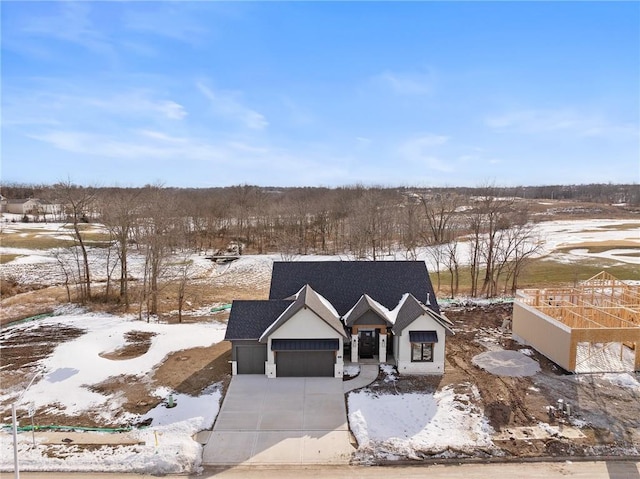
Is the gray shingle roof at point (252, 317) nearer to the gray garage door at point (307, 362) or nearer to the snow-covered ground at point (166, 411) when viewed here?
the gray garage door at point (307, 362)

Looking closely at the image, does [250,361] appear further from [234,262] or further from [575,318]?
[234,262]

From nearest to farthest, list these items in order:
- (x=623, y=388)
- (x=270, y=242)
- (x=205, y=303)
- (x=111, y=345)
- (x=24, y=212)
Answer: (x=623, y=388), (x=111, y=345), (x=205, y=303), (x=270, y=242), (x=24, y=212)

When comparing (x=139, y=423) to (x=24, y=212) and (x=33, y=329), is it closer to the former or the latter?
(x=33, y=329)

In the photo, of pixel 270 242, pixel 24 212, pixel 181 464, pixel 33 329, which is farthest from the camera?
pixel 24 212

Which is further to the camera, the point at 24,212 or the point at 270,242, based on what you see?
the point at 24,212

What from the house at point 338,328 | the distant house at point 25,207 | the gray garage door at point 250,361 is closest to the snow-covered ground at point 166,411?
the gray garage door at point 250,361

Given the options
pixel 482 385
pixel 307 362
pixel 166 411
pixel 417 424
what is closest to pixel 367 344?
pixel 307 362

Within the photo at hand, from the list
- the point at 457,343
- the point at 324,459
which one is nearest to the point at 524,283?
the point at 457,343

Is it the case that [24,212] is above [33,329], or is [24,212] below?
above
